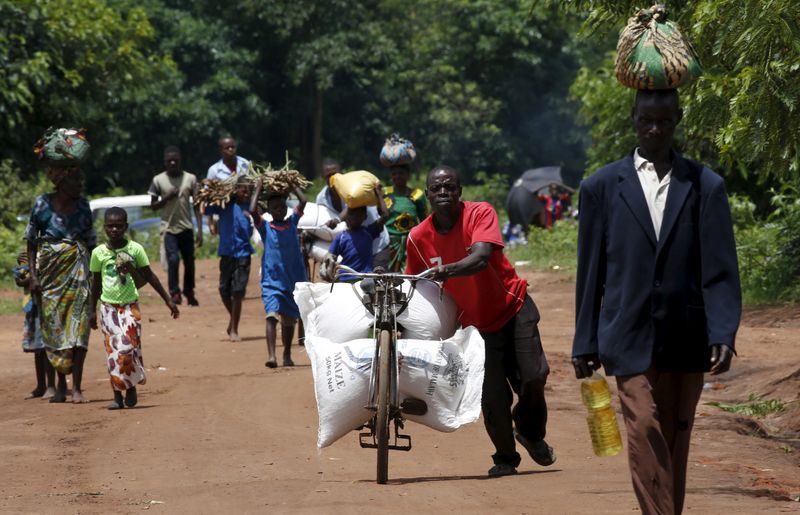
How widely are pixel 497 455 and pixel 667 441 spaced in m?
2.32

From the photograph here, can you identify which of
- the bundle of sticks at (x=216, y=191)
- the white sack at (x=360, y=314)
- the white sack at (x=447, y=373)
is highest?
the bundle of sticks at (x=216, y=191)

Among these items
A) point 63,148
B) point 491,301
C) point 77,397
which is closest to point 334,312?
point 491,301

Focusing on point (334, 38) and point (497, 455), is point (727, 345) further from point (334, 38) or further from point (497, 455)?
point (334, 38)

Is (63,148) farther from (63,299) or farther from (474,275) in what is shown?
(474,275)

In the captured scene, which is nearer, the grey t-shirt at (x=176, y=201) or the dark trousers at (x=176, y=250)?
the grey t-shirt at (x=176, y=201)

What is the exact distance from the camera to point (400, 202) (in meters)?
11.3

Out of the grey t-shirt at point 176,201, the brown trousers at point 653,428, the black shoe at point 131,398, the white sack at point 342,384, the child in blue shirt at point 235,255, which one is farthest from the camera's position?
the grey t-shirt at point 176,201

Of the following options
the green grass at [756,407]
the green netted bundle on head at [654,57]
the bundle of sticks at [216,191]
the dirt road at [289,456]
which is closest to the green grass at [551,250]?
the bundle of sticks at [216,191]

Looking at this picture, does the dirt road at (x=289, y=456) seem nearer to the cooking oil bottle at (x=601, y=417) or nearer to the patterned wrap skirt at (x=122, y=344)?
the patterned wrap skirt at (x=122, y=344)

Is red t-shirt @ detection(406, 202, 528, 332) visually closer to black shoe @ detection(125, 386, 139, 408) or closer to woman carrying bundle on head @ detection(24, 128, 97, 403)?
black shoe @ detection(125, 386, 139, 408)

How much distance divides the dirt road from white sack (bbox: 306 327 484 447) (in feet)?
1.19

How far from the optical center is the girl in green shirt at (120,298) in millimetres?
10578

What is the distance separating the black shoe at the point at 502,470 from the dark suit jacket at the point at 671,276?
7.87 ft

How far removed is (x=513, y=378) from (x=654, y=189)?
2.54 metres
